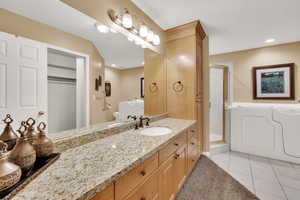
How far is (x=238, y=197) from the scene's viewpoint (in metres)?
1.51

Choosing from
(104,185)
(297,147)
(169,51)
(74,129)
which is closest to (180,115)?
(169,51)

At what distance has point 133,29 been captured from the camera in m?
1.66

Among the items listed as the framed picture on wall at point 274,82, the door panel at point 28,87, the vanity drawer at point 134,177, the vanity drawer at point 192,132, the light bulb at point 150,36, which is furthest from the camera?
the framed picture on wall at point 274,82

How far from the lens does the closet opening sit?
0.93 metres

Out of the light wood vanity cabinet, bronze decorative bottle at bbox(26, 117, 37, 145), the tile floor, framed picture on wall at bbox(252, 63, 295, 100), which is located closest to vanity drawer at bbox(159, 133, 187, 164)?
the light wood vanity cabinet

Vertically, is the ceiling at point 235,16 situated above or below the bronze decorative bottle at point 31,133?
above

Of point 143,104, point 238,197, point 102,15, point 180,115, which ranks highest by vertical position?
point 102,15

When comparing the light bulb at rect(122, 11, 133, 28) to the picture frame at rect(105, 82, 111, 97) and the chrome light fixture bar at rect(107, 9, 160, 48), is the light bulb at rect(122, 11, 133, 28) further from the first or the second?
the picture frame at rect(105, 82, 111, 97)

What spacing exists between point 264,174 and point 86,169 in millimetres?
2490

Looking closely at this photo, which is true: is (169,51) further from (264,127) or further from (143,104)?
(264,127)

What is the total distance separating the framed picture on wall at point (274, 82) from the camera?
2791 millimetres

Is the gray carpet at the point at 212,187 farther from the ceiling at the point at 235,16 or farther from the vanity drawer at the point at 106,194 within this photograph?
the ceiling at the point at 235,16

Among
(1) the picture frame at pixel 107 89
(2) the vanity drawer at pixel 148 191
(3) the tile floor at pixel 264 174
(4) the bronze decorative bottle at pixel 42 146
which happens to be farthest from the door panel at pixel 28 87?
(3) the tile floor at pixel 264 174

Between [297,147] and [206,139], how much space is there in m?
1.41
